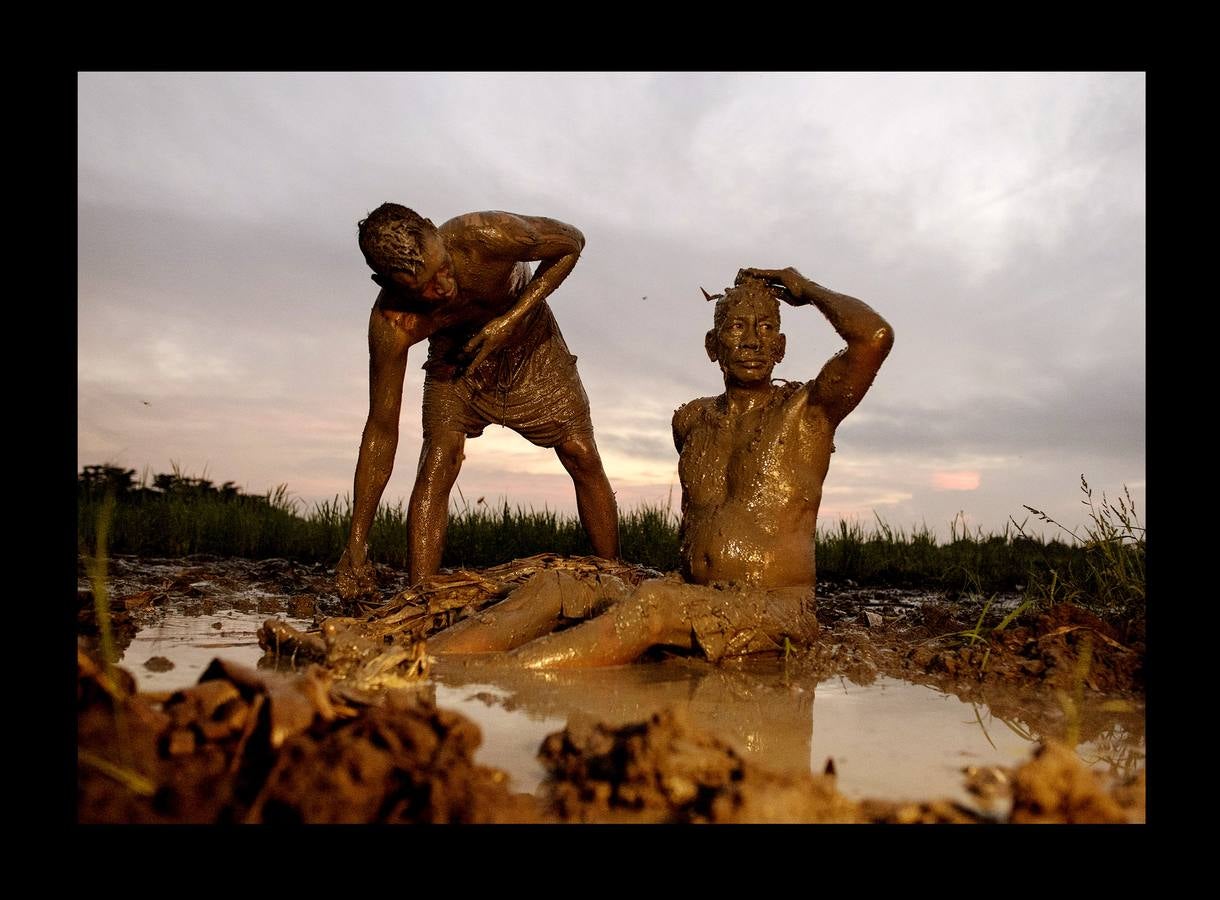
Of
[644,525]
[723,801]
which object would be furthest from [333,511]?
[723,801]

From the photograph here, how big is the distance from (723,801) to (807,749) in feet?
2.49

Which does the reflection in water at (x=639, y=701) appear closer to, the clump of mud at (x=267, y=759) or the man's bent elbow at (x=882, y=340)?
the clump of mud at (x=267, y=759)

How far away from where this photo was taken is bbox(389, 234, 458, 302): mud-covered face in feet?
14.9

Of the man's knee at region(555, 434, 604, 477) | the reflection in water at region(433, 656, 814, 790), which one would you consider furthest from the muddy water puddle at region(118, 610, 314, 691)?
the man's knee at region(555, 434, 604, 477)

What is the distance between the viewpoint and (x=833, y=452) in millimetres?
4070

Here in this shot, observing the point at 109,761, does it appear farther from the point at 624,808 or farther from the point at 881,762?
the point at 881,762

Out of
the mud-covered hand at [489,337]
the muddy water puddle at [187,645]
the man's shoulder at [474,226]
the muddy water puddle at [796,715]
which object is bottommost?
the muddy water puddle at [796,715]

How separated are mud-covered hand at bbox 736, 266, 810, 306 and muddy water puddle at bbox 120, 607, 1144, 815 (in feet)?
5.21

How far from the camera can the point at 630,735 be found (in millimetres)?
1915

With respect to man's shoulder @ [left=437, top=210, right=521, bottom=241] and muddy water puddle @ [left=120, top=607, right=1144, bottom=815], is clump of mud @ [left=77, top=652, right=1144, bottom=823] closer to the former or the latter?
muddy water puddle @ [left=120, top=607, right=1144, bottom=815]

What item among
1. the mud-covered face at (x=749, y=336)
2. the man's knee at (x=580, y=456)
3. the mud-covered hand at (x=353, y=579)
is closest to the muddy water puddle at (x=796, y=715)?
the mud-covered hand at (x=353, y=579)

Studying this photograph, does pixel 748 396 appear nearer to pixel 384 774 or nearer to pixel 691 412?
pixel 691 412

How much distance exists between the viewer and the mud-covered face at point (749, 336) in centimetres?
405

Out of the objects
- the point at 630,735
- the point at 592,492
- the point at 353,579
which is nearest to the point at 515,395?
the point at 592,492
